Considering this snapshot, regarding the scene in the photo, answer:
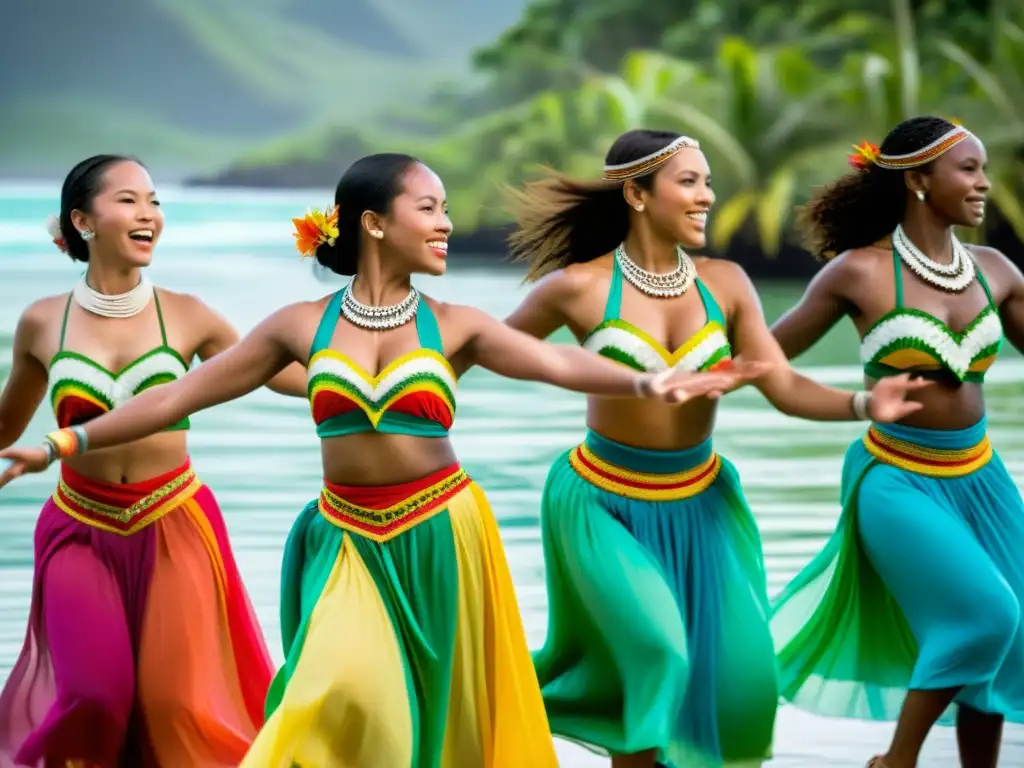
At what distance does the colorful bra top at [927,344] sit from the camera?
17.3 feet

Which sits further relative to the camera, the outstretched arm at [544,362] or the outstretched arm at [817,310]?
the outstretched arm at [817,310]

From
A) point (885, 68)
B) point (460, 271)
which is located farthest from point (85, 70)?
point (885, 68)

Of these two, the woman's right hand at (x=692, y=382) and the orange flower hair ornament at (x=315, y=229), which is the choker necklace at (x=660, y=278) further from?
the orange flower hair ornament at (x=315, y=229)

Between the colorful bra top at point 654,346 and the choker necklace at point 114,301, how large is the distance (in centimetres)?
119

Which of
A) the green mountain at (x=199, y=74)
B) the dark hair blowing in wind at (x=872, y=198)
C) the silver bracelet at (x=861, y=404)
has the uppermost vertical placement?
the green mountain at (x=199, y=74)

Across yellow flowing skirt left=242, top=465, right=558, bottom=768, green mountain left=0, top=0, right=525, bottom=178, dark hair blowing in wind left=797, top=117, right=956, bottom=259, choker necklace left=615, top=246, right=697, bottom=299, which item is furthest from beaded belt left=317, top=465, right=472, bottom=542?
green mountain left=0, top=0, right=525, bottom=178

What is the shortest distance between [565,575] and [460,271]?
23.5 metres

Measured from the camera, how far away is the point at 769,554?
319 inches

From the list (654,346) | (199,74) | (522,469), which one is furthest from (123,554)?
(199,74)

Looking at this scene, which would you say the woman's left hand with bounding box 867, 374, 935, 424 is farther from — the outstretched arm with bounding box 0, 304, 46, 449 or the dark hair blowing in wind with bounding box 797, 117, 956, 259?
the outstretched arm with bounding box 0, 304, 46, 449

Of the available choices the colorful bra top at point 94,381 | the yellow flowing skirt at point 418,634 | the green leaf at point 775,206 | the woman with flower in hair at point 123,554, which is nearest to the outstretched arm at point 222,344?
the woman with flower in hair at point 123,554

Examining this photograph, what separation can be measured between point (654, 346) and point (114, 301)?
144cm

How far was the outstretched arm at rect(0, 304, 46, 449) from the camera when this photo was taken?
5129mm

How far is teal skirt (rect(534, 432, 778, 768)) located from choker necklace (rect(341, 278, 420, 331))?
0.79m
